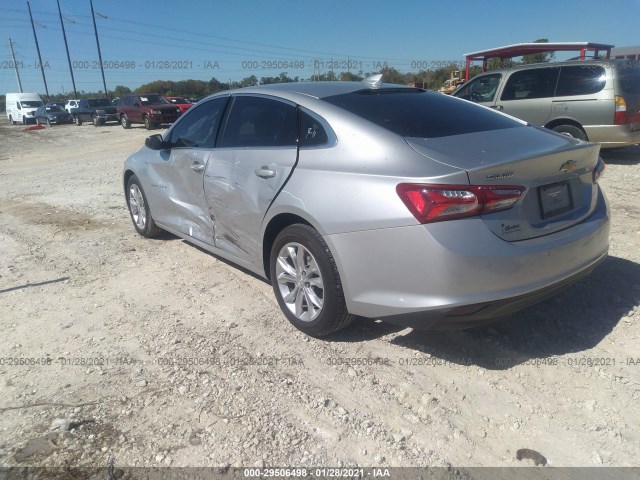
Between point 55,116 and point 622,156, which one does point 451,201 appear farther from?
point 55,116

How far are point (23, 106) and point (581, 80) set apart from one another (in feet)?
132

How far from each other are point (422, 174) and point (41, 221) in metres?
6.16

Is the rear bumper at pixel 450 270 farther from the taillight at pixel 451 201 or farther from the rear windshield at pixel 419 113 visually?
the rear windshield at pixel 419 113

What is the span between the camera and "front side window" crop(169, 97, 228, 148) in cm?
425

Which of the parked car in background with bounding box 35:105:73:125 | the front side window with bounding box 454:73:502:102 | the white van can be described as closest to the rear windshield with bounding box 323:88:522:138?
the front side window with bounding box 454:73:502:102

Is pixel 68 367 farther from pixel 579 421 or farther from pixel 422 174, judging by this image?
pixel 579 421

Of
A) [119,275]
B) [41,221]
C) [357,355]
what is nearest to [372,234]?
[357,355]

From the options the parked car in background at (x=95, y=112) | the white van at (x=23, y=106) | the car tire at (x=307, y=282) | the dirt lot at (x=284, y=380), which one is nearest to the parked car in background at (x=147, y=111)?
the parked car in background at (x=95, y=112)

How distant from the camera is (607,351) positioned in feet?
9.96

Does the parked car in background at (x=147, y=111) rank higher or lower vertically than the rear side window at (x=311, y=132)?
lower

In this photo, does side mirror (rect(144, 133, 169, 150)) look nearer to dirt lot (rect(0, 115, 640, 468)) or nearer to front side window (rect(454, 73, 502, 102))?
dirt lot (rect(0, 115, 640, 468))

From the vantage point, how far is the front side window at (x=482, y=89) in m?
9.62

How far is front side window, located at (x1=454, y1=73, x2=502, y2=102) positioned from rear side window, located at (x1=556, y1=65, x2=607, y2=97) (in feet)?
4.05

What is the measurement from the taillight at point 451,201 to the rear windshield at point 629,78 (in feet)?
23.5
